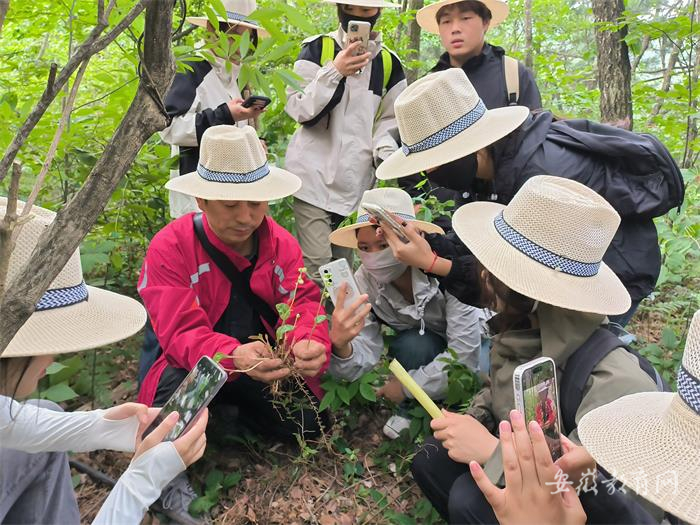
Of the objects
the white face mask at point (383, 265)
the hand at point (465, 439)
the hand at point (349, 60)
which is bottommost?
the hand at point (465, 439)

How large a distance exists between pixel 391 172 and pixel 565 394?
1.37 m

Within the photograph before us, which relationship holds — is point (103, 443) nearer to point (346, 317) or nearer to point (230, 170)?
point (346, 317)

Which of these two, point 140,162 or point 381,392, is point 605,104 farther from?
point 140,162

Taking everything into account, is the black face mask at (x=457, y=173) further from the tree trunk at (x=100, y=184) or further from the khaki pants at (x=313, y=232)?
the tree trunk at (x=100, y=184)

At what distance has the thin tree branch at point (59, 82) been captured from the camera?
946 mm

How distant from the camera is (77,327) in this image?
1.58 meters

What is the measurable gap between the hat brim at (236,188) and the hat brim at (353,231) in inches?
14.2

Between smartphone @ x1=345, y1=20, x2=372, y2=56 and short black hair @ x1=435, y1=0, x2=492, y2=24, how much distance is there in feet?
1.80

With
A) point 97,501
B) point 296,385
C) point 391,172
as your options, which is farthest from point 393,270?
point 97,501

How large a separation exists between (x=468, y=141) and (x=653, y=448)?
1.62 m

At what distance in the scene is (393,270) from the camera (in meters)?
3.07

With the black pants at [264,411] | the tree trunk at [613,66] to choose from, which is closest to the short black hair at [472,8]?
the tree trunk at [613,66]

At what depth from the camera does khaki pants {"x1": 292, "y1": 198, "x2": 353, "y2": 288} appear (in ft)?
12.1

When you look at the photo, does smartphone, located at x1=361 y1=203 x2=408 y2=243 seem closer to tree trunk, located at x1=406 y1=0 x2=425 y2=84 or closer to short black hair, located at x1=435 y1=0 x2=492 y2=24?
short black hair, located at x1=435 y1=0 x2=492 y2=24
